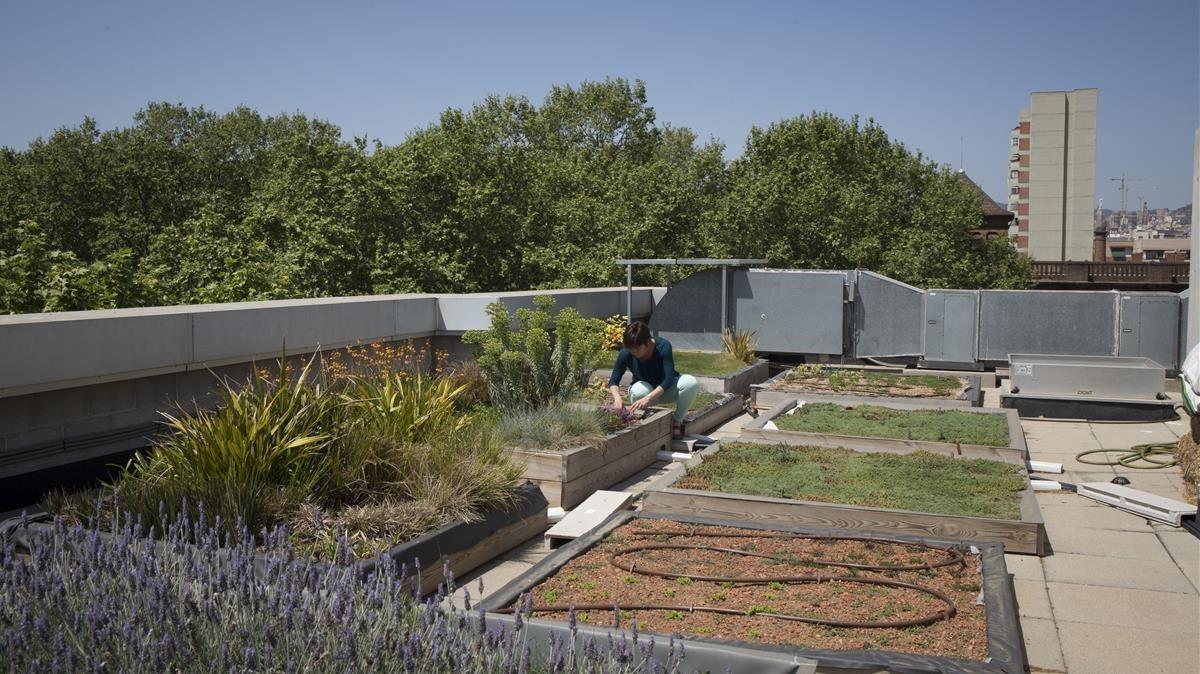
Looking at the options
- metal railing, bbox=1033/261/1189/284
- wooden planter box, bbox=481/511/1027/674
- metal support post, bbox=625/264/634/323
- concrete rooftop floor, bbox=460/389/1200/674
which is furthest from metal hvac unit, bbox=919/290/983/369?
metal railing, bbox=1033/261/1189/284

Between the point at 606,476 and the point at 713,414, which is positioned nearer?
the point at 606,476

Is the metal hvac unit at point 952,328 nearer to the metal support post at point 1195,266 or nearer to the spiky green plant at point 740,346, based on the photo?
the spiky green plant at point 740,346

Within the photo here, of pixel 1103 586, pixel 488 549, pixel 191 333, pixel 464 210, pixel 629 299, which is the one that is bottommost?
pixel 1103 586

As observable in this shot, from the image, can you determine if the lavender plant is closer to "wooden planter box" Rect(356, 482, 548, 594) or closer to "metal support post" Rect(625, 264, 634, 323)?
"wooden planter box" Rect(356, 482, 548, 594)

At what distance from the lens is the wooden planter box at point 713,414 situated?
1008 centimetres

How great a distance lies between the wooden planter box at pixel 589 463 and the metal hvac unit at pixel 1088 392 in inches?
223

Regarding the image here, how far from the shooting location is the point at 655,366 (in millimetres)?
9281

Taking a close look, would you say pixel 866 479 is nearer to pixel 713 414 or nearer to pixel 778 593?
pixel 778 593

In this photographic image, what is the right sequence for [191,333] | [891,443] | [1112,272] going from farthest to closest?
[1112,272] → [891,443] → [191,333]

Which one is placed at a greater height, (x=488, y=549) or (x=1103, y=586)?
(x=488, y=549)

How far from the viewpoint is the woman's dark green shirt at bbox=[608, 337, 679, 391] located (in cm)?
898

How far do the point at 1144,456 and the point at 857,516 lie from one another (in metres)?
4.71

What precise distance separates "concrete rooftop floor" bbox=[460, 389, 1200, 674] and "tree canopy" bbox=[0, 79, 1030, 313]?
11580mm

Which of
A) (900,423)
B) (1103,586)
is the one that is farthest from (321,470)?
(900,423)
